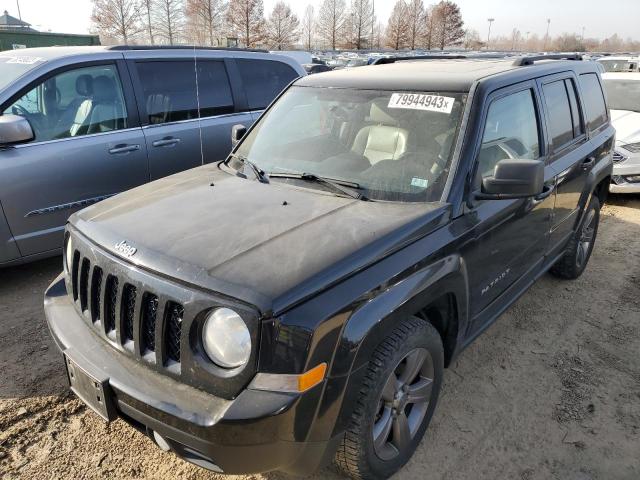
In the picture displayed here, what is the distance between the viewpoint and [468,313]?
2.82 metres

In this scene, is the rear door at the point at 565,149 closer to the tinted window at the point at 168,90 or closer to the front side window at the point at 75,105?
the tinted window at the point at 168,90

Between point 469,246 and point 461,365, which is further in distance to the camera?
point 461,365

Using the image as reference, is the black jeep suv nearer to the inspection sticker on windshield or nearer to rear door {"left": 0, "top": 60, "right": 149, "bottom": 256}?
the inspection sticker on windshield

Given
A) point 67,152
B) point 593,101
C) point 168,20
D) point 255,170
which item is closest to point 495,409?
point 255,170

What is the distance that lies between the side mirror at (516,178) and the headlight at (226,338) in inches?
58.4

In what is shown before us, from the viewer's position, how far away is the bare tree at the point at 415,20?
235ft

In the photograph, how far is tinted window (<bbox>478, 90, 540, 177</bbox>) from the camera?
291cm

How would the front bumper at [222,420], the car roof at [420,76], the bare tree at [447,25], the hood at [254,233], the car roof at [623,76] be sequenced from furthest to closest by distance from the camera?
the bare tree at [447,25]
the car roof at [623,76]
the car roof at [420,76]
the hood at [254,233]
the front bumper at [222,420]

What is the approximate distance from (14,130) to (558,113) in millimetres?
3997

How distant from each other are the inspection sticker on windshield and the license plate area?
6.81 ft

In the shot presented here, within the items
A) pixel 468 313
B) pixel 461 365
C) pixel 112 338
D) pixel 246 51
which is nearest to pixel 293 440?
pixel 112 338

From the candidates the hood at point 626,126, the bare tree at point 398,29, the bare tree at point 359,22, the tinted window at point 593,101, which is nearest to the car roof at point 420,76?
the tinted window at point 593,101

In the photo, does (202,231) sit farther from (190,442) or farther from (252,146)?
(252,146)

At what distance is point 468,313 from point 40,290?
3.50 m
